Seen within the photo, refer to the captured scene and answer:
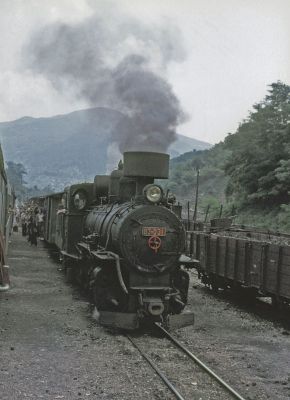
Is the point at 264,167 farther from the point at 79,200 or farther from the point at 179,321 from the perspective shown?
the point at 179,321

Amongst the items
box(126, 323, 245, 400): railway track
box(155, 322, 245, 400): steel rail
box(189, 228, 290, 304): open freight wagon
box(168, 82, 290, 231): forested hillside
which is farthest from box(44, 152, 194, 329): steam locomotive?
box(168, 82, 290, 231): forested hillside

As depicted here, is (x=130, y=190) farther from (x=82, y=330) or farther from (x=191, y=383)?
(x=191, y=383)

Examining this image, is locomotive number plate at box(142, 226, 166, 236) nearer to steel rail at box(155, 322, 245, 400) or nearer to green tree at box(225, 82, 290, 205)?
steel rail at box(155, 322, 245, 400)

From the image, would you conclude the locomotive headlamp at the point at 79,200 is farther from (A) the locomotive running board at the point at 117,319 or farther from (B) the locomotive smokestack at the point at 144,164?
(A) the locomotive running board at the point at 117,319

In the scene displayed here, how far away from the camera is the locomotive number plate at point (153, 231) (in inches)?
384

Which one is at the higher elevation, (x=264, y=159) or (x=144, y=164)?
(x=264, y=159)

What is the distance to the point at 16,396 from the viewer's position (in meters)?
6.11

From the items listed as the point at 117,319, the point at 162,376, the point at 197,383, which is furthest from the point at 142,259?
the point at 197,383

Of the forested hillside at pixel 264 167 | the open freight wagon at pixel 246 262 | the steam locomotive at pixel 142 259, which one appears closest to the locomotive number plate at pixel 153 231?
the steam locomotive at pixel 142 259

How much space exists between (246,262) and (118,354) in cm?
488

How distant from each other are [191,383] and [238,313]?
5.34 meters

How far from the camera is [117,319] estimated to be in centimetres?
928

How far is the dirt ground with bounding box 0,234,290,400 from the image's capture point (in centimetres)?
648

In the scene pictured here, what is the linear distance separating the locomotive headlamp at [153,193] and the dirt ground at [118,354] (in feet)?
8.21
